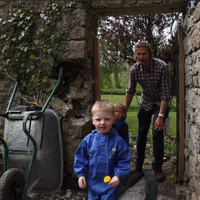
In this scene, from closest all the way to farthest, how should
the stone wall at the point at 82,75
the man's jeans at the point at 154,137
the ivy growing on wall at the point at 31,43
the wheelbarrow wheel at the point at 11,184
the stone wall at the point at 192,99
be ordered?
the wheelbarrow wheel at the point at 11,184 → the stone wall at the point at 192,99 → the stone wall at the point at 82,75 → the man's jeans at the point at 154,137 → the ivy growing on wall at the point at 31,43

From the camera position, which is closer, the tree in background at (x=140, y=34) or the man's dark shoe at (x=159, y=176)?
the man's dark shoe at (x=159, y=176)

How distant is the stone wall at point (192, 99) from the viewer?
2.34m

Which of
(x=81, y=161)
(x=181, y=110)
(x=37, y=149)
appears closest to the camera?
(x=81, y=161)

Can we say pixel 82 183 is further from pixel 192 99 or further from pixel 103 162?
pixel 192 99

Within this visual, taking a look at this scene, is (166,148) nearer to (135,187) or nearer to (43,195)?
(135,187)

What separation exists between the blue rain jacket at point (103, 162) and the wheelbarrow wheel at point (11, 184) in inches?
28.6

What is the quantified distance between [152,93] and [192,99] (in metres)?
0.52

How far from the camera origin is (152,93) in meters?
2.93

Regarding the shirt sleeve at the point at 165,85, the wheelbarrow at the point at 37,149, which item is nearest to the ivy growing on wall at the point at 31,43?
the wheelbarrow at the point at 37,149

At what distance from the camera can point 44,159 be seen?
2.79 m

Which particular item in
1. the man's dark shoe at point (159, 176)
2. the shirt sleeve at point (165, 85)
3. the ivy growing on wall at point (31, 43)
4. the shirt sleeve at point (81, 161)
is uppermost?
the ivy growing on wall at point (31, 43)

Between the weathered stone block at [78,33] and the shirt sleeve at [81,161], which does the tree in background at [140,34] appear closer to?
the weathered stone block at [78,33]

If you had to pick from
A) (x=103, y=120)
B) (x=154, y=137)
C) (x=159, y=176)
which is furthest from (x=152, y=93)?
(x=103, y=120)

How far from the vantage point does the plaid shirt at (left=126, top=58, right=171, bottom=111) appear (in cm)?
280
